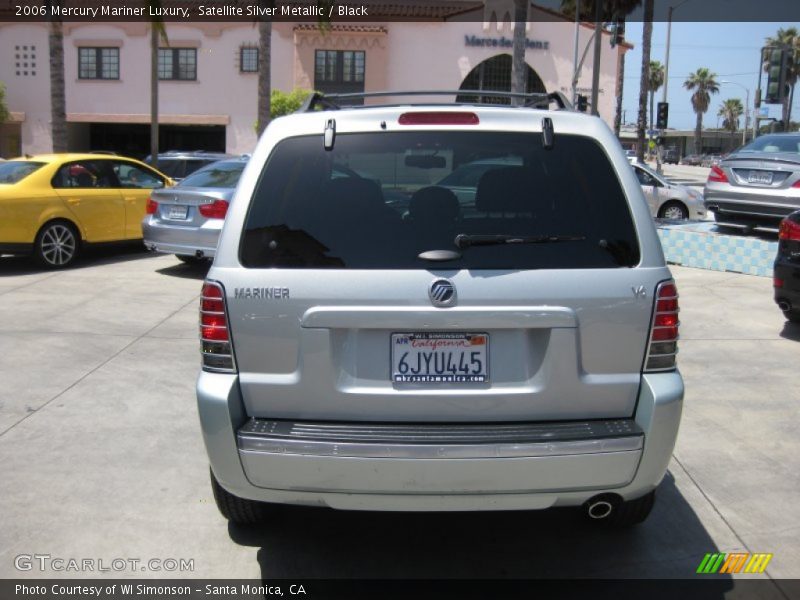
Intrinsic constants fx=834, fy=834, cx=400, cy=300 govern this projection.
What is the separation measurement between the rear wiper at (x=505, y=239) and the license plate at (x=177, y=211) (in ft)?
27.3

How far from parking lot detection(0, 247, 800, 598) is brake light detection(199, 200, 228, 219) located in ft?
11.2

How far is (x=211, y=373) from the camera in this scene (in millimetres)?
3346

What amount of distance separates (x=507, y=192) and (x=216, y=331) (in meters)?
1.32

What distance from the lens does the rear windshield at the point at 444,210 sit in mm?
3271

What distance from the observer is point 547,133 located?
11.2 feet

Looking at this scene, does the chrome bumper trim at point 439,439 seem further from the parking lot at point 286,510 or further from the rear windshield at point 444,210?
the parking lot at point 286,510

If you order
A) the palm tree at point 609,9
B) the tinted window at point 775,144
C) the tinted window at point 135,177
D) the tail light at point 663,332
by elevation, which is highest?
the palm tree at point 609,9

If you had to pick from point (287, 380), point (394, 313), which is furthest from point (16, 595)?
point (394, 313)

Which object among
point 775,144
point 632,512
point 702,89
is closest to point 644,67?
point 775,144

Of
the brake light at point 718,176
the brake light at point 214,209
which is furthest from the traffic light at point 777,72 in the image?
the brake light at point 214,209

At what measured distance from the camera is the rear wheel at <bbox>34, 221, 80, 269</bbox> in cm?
1106

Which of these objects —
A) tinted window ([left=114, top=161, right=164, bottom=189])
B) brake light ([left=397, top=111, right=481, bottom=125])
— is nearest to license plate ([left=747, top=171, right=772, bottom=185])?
tinted window ([left=114, top=161, right=164, bottom=189])

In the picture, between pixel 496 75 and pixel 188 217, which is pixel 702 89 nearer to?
pixel 496 75

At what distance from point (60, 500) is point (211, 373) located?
160 centimetres
